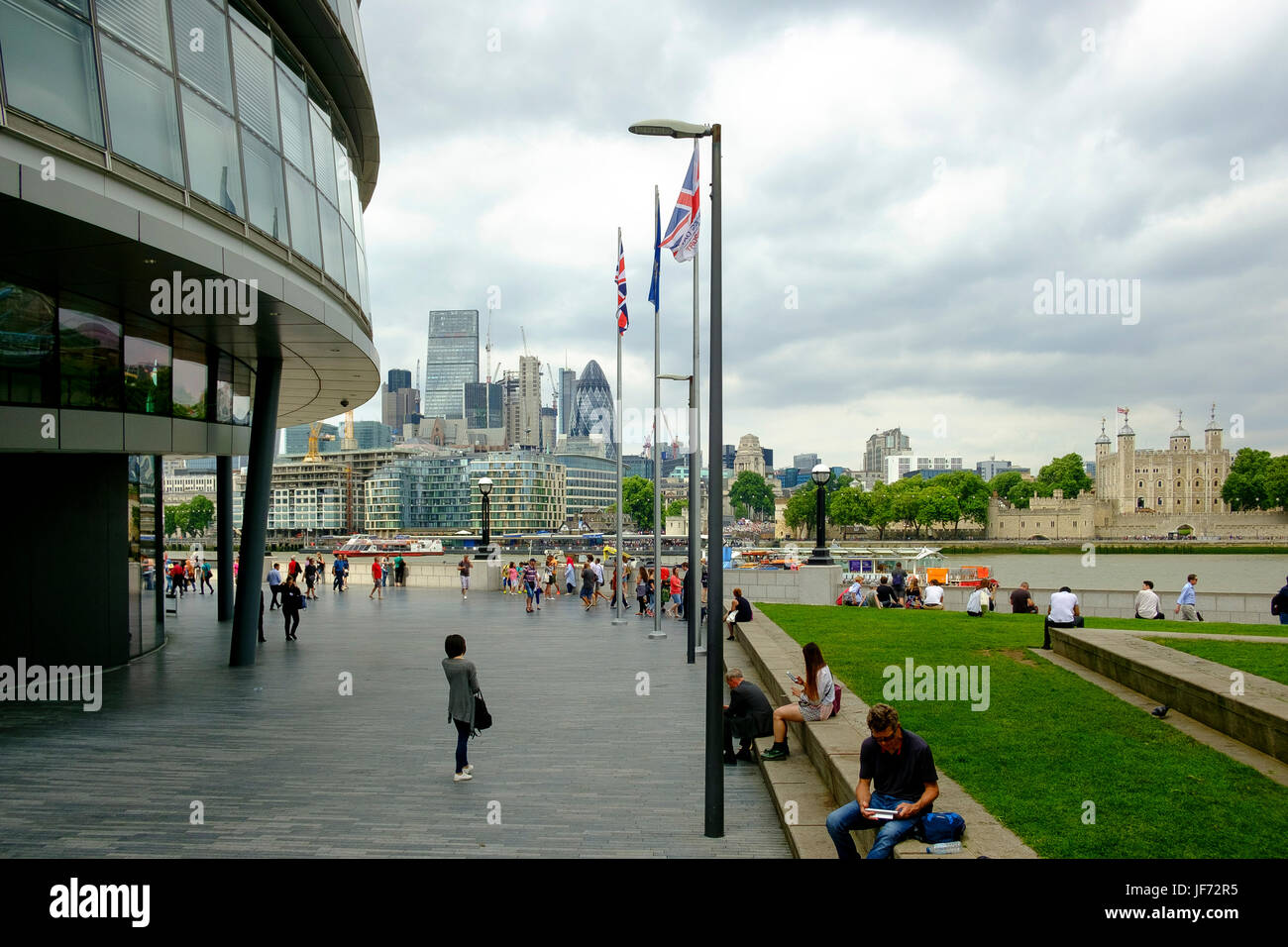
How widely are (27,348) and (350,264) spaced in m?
7.33

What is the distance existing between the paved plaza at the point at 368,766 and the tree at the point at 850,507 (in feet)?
449

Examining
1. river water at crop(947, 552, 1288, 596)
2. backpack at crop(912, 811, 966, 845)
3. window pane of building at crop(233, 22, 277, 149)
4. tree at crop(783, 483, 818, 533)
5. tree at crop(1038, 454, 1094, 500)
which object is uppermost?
window pane of building at crop(233, 22, 277, 149)

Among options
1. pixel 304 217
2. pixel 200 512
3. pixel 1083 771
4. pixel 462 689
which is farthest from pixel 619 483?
pixel 200 512

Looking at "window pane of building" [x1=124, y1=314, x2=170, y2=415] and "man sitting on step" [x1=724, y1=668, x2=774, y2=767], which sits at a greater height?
"window pane of building" [x1=124, y1=314, x2=170, y2=415]

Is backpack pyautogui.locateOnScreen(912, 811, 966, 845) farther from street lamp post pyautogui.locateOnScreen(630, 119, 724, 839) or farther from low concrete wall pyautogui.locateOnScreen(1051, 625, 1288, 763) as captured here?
low concrete wall pyautogui.locateOnScreen(1051, 625, 1288, 763)

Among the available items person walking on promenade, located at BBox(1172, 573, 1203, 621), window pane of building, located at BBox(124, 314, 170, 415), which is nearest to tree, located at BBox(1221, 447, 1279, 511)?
person walking on promenade, located at BBox(1172, 573, 1203, 621)

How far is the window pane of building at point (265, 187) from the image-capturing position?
47.7 feet

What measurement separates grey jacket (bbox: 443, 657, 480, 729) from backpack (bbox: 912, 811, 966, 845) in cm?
522

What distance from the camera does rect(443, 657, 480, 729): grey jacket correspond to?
9828 millimetres

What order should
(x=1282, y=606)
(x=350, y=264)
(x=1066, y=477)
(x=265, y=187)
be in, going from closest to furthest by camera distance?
(x=265, y=187), (x=350, y=264), (x=1282, y=606), (x=1066, y=477)

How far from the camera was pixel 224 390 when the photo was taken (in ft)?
66.1

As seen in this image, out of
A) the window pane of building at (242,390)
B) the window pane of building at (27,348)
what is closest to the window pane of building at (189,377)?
the window pane of building at (242,390)

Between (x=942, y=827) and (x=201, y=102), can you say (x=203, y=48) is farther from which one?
(x=942, y=827)

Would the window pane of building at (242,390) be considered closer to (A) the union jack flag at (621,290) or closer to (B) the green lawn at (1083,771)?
(A) the union jack flag at (621,290)
